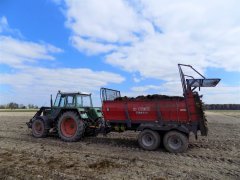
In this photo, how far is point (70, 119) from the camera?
14578 mm

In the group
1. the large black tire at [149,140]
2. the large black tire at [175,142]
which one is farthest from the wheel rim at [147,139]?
the large black tire at [175,142]

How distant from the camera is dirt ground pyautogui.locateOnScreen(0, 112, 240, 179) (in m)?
8.06

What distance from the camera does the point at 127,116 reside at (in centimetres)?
1275

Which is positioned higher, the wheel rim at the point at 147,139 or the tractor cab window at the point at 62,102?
the tractor cab window at the point at 62,102

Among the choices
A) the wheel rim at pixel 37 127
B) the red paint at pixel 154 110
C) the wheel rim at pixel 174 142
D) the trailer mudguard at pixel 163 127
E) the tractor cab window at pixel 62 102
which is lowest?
the wheel rim at pixel 174 142

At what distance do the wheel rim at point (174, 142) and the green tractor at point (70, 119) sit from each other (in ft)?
10.8

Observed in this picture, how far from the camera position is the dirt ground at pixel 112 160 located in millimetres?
8057

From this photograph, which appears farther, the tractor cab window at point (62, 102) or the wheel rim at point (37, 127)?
the wheel rim at point (37, 127)

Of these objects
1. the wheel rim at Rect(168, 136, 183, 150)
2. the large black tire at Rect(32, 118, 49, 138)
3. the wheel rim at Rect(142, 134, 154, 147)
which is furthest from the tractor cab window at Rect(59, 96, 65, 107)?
the wheel rim at Rect(168, 136, 183, 150)

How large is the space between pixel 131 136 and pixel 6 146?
229 inches

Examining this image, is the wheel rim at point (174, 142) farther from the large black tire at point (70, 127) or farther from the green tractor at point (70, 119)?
the large black tire at point (70, 127)

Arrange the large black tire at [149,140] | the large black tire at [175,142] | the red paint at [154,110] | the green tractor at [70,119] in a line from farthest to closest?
1. the green tractor at [70,119]
2. the large black tire at [149,140]
3. the red paint at [154,110]
4. the large black tire at [175,142]

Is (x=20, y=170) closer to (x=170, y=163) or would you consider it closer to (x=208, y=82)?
(x=170, y=163)

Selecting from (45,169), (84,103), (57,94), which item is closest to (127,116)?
(84,103)
